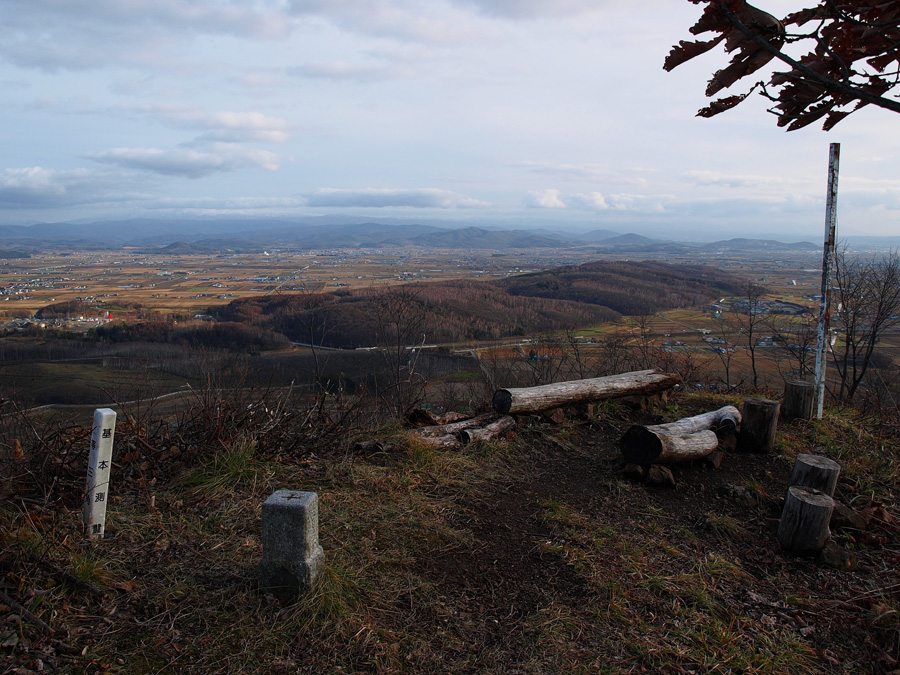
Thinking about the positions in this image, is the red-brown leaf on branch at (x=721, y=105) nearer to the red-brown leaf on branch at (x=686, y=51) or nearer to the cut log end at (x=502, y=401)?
the red-brown leaf on branch at (x=686, y=51)

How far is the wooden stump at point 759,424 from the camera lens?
5.54 metres

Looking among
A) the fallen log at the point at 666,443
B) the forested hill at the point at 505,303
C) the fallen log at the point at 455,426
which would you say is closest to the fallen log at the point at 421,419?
the fallen log at the point at 455,426

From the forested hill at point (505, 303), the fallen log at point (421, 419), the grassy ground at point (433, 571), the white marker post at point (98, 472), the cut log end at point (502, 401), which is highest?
the white marker post at point (98, 472)

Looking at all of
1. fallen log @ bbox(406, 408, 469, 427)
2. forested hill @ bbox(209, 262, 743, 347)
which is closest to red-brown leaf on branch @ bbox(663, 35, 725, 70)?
fallen log @ bbox(406, 408, 469, 427)

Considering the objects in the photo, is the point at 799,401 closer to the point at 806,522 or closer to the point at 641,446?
the point at 641,446

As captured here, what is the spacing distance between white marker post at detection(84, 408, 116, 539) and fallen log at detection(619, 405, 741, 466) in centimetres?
437

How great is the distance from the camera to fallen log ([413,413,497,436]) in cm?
569

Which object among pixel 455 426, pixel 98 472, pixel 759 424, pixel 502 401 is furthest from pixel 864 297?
pixel 98 472

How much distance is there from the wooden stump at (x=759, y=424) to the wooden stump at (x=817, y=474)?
3.58 ft

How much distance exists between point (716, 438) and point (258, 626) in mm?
4643

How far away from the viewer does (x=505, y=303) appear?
3619 centimetres

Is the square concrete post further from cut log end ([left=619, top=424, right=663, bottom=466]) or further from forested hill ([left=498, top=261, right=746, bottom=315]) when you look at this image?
forested hill ([left=498, top=261, right=746, bottom=315])

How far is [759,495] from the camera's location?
474 centimetres

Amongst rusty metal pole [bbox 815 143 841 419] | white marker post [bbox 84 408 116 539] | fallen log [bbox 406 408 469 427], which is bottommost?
fallen log [bbox 406 408 469 427]
